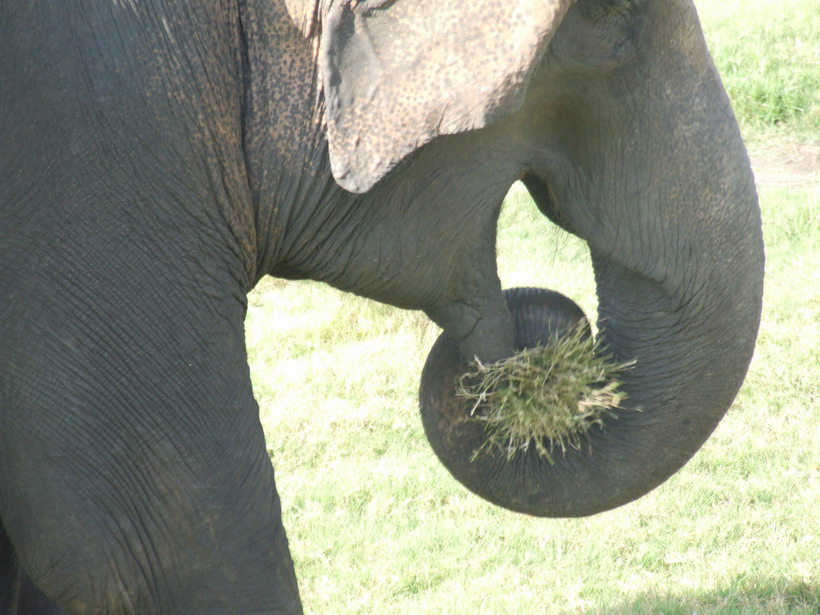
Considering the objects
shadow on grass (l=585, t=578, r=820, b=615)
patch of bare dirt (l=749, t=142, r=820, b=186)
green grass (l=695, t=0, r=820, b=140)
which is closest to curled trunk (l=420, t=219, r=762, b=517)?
shadow on grass (l=585, t=578, r=820, b=615)

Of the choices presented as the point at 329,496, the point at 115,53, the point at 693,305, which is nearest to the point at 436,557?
the point at 329,496

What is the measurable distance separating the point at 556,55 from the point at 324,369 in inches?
133

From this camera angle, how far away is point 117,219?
6.24ft

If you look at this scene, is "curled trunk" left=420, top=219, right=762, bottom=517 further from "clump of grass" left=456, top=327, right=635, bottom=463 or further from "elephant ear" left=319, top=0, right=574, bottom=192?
"elephant ear" left=319, top=0, right=574, bottom=192

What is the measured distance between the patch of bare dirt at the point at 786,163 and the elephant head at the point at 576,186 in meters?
5.93

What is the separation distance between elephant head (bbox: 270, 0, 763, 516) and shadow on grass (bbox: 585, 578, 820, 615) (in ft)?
4.10

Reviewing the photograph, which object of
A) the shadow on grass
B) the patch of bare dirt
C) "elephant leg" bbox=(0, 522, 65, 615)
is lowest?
the shadow on grass

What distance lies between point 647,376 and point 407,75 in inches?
32.3

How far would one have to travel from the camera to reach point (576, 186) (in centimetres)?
229

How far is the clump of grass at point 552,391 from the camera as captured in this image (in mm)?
2404

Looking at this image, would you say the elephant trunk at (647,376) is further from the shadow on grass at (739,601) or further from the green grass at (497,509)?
the shadow on grass at (739,601)

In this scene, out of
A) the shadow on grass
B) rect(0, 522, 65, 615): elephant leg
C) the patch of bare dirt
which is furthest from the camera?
the patch of bare dirt

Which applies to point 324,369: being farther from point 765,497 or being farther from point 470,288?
point 470,288

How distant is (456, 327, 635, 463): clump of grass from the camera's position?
2.40 m
